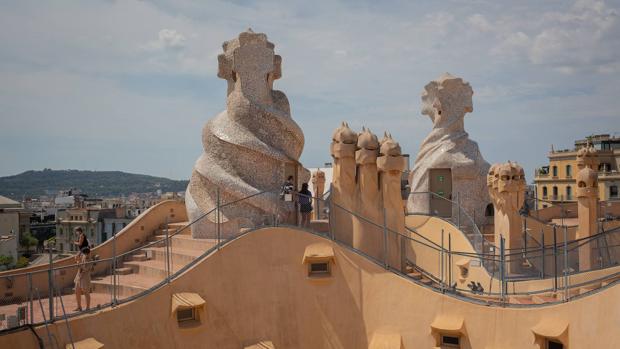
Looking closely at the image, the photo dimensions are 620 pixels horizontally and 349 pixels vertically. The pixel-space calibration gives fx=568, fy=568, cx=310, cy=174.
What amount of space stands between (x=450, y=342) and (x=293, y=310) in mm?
3027

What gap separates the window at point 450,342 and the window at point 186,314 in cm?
451

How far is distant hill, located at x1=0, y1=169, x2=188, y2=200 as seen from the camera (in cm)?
13425

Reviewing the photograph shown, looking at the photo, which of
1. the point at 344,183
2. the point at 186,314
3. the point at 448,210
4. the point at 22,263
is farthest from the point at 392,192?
the point at 22,263

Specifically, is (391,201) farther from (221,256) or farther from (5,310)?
(5,310)

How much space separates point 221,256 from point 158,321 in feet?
5.39

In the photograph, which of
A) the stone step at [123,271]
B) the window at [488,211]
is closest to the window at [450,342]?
the stone step at [123,271]

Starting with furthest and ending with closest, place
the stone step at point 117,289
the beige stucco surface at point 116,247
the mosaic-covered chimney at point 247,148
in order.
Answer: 1. the mosaic-covered chimney at point 247,148
2. the beige stucco surface at point 116,247
3. the stone step at point 117,289

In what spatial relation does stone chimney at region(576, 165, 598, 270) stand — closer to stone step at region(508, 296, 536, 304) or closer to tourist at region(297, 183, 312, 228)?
stone step at region(508, 296, 536, 304)

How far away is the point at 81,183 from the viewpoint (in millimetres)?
146250

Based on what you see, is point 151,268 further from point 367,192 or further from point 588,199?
point 588,199

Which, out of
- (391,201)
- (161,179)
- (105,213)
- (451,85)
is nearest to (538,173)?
(451,85)

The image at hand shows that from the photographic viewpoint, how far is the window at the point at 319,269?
11195 millimetres

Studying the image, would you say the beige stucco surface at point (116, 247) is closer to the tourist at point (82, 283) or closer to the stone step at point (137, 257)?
the stone step at point (137, 257)

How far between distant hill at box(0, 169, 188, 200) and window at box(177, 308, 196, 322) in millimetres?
121809
